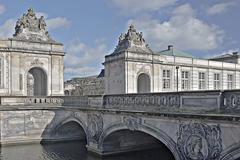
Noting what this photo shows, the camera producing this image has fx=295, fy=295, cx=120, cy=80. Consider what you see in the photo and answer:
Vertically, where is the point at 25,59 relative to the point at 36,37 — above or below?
below

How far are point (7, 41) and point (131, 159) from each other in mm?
15374

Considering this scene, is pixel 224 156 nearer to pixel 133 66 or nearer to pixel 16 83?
pixel 133 66

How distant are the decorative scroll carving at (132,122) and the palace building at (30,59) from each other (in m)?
14.0

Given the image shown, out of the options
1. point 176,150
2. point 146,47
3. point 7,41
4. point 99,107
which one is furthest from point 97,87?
point 176,150

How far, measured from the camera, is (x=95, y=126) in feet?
62.7

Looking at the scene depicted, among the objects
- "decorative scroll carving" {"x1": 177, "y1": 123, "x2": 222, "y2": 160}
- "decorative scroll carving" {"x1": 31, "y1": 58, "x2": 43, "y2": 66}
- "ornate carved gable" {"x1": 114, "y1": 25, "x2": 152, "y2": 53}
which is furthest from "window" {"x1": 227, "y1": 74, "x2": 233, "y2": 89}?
"decorative scroll carving" {"x1": 177, "y1": 123, "x2": 222, "y2": 160}

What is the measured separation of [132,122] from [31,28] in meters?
16.7

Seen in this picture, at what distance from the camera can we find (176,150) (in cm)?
1228

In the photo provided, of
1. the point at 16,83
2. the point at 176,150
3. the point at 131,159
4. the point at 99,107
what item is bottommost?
the point at 131,159

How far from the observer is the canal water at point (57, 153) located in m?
18.9

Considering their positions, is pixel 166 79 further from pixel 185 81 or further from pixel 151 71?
pixel 185 81

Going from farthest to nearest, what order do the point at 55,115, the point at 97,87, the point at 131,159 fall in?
1. the point at 97,87
2. the point at 55,115
3. the point at 131,159

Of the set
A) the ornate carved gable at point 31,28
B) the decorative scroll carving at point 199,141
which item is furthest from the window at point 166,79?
the decorative scroll carving at point 199,141

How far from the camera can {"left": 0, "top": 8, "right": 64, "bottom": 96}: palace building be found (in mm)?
25672
